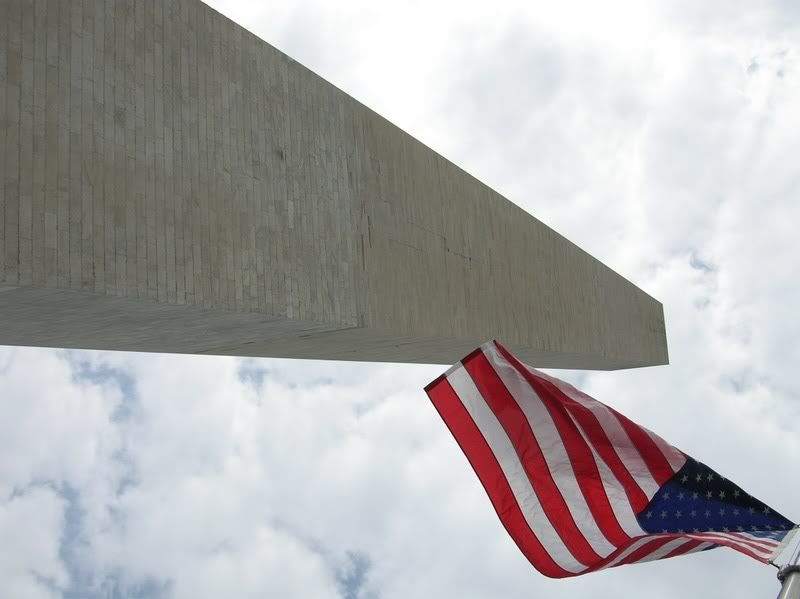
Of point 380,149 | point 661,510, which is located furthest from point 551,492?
point 380,149

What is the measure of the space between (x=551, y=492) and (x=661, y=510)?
76 cm

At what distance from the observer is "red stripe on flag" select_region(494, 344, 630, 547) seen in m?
6.32

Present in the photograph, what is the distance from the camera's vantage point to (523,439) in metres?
6.63

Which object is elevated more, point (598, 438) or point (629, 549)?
point (598, 438)

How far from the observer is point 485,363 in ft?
21.9

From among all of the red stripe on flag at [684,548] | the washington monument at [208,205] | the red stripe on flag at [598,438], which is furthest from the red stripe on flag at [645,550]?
the washington monument at [208,205]

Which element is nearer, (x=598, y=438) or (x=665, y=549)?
(x=665, y=549)

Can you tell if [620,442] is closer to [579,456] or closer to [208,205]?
[579,456]

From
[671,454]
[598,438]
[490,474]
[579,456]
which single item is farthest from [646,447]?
[490,474]

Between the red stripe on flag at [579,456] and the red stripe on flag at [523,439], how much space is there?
0.14 meters

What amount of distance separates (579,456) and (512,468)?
1.59ft

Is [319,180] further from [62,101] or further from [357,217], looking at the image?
[62,101]

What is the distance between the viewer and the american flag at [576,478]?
20.2ft

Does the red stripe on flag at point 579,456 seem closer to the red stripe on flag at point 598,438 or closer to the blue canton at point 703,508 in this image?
the red stripe on flag at point 598,438
